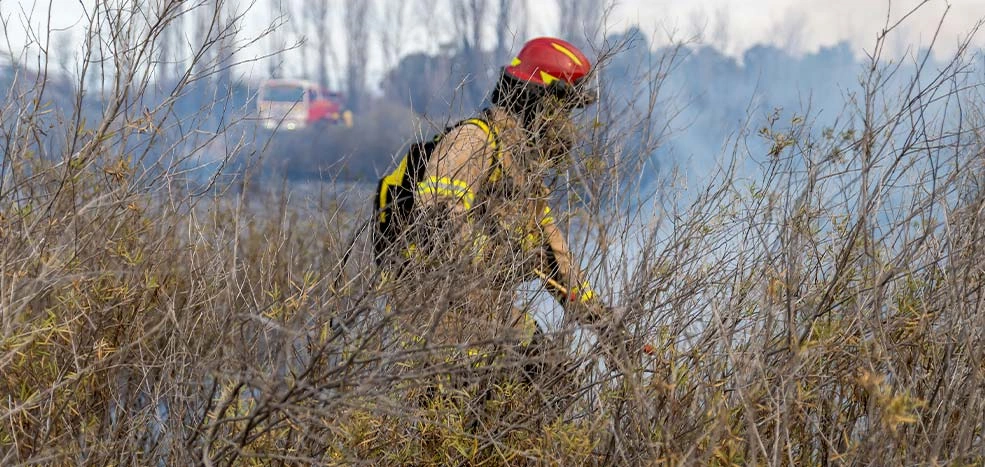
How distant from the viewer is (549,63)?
12.2 feet

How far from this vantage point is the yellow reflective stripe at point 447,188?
10.6 ft

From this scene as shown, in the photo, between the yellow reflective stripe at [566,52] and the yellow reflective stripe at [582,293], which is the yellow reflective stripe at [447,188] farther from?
the yellow reflective stripe at [566,52]

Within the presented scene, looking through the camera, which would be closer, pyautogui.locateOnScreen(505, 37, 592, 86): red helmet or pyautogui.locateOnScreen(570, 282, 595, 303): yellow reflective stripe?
pyautogui.locateOnScreen(570, 282, 595, 303): yellow reflective stripe

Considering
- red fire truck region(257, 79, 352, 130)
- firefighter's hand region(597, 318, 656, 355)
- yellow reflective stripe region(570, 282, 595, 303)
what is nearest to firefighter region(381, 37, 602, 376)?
yellow reflective stripe region(570, 282, 595, 303)

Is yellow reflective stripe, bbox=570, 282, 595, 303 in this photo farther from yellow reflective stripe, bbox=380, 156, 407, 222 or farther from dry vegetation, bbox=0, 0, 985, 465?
yellow reflective stripe, bbox=380, 156, 407, 222

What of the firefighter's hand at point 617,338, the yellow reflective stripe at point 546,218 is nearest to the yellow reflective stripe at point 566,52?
the yellow reflective stripe at point 546,218

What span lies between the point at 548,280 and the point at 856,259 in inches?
36.2

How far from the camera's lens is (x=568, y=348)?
302cm

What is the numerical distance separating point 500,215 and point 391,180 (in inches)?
25.7

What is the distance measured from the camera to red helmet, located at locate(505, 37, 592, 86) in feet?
12.2

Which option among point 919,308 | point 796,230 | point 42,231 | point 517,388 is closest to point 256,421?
point 517,388

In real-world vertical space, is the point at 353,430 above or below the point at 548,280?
below

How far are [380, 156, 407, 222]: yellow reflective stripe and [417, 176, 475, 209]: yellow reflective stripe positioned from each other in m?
0.27

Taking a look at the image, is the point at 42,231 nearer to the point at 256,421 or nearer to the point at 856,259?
the point at 256,421
